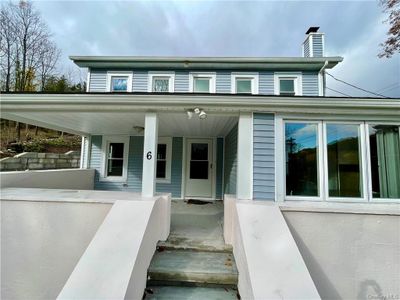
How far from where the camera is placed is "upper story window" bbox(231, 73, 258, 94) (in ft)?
27.8

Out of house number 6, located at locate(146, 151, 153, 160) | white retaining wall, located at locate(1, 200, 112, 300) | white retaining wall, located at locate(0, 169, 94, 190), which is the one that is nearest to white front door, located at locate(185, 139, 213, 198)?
white retaining wall, located at locate(0, 169, 94, 190)

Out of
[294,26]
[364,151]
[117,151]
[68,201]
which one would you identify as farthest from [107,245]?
[294,26]

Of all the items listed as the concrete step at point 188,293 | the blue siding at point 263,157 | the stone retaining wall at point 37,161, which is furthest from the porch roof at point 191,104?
the stone retaining wall at point 37,161

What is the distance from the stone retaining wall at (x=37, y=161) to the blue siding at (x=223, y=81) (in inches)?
360

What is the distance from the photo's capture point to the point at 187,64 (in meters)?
8.39

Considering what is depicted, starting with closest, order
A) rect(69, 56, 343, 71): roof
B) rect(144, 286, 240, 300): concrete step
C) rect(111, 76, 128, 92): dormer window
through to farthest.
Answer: rect(144, 286, 240, 300): concrete step, rect(69, 56, 343, 71): roof, rect(111, 76, 128, 92): dormer window

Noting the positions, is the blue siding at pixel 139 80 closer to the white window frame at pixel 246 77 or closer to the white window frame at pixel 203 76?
the white window frame at pixel 203 76

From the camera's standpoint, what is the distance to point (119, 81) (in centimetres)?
884

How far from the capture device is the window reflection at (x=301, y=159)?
13.0 feet

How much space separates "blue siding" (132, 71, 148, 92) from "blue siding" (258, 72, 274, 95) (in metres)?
4.63

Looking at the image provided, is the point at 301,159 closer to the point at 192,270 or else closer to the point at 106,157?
the point at 192,270

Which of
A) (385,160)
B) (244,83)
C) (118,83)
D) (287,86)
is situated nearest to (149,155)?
(385,160)

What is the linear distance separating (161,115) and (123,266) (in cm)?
287

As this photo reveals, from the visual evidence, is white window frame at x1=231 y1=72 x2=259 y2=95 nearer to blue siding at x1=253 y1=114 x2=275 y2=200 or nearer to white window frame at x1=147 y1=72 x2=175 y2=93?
white window frame at x1=147 y1=72 x2=175 y2=93
